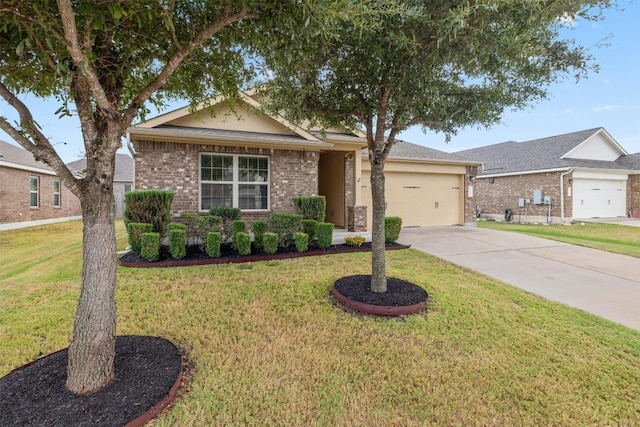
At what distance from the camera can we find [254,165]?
9.43 meters

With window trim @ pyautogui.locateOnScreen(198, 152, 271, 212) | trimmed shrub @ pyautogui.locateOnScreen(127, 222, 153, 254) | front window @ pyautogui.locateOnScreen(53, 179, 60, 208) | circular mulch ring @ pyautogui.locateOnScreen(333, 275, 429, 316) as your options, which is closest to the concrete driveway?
circular mulch ring @ pyautogui.locateOnScreen(333, 275, 429, 316)

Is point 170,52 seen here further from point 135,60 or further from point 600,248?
point 600,248

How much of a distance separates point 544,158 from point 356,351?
2112 centimetres

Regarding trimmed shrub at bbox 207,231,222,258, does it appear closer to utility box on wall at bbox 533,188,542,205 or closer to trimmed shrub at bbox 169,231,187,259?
trimmed shrub at bbox 169,231,187,259

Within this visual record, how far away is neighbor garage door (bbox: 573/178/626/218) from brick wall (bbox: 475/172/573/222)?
121 cm

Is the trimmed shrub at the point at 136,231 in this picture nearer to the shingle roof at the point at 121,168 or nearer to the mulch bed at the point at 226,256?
the mulch bed at the point at 226,256

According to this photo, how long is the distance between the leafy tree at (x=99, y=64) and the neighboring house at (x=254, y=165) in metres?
3.54

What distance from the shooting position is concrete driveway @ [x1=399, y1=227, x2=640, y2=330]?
4.88 metres

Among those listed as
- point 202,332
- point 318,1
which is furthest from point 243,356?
point 318,1

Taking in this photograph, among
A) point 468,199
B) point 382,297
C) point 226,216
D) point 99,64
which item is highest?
point 99,64

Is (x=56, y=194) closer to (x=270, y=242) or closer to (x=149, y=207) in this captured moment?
(x=149, y=207)

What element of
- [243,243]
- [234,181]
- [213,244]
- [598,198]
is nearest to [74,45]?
[213,244]

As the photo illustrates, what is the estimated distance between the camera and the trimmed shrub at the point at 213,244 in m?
7.06

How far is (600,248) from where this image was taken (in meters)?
8.57
